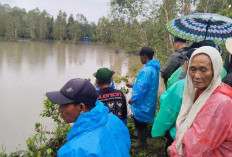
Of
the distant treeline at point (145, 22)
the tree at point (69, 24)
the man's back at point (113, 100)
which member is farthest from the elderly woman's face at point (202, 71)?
the tree at point (69, 24)

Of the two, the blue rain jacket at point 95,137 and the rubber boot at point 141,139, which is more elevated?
the blue rain jacket at point 95,137

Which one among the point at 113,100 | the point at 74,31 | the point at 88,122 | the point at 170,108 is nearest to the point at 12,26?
the point at 74,31

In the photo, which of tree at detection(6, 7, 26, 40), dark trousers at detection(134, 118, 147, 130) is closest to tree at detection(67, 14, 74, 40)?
tree at detection(6, 7, 26, 40)

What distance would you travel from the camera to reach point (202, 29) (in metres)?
3.09

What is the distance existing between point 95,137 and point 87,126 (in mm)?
91

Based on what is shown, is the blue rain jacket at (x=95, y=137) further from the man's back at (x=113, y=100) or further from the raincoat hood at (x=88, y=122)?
the man's back at (x=113, y=100)

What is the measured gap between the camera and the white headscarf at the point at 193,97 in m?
1.45

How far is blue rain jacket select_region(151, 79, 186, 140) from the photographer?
6.14 feet

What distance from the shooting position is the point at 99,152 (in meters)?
1.17

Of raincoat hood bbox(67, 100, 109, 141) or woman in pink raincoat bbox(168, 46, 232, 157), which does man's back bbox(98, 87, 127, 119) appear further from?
raincoat hood bbox(67, 100, 109, 141)

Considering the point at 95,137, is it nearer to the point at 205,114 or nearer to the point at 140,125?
the point at 205,114

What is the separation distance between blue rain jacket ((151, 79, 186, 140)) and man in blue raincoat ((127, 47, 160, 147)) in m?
1.22

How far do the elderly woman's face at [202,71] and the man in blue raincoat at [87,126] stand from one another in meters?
0.68

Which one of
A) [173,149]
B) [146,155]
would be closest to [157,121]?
[173,149]
